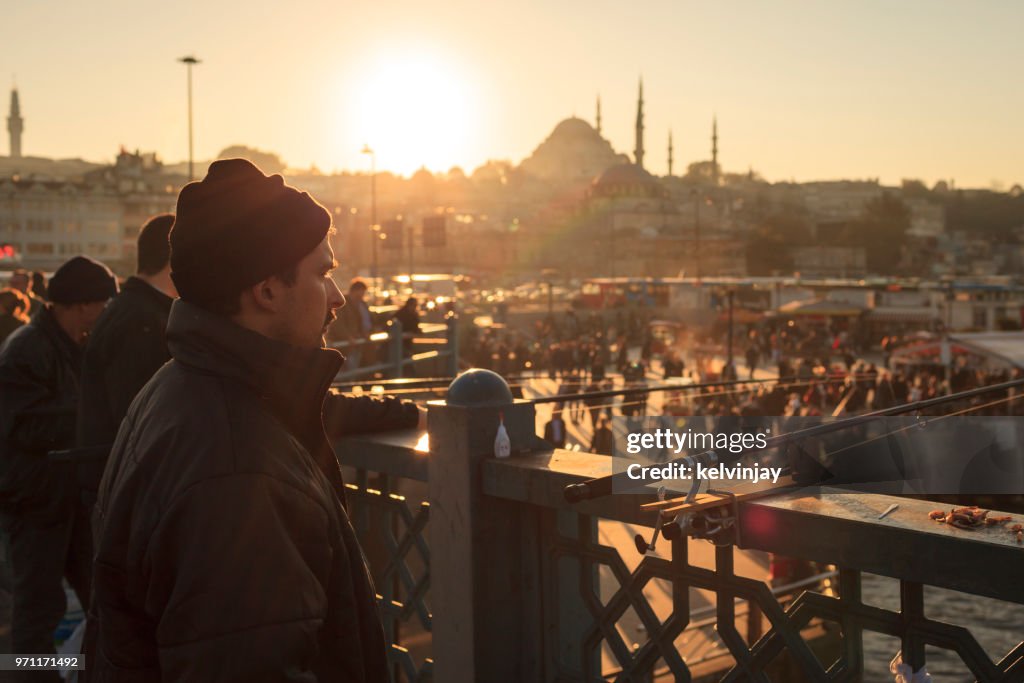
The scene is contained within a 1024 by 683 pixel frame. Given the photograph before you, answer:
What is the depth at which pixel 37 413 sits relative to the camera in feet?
13.5

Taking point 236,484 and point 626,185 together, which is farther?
point 626,185

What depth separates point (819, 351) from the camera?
35.0m

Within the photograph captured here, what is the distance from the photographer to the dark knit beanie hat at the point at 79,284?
423 centimetres

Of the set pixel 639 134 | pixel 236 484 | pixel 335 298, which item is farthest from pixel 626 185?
pixel 236 484

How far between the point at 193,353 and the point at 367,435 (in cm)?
161

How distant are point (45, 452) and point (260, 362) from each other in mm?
2818

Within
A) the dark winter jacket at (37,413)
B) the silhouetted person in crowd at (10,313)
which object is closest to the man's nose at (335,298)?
the dark winter jacket at (37,413)

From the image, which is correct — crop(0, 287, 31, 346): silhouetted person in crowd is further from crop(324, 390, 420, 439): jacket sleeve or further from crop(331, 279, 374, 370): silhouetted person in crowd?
crop(324, 390, 420, 439): jacket sleeve

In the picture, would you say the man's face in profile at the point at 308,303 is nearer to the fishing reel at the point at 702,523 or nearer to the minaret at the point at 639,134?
the fishing reel at the point at 702,523

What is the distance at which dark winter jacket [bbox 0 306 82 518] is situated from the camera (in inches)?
159

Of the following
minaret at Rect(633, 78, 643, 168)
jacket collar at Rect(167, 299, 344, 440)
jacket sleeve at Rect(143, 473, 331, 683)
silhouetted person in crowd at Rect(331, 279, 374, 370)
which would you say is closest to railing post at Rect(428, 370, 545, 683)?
jacket collar at Rect(167, 299, 344, 440)

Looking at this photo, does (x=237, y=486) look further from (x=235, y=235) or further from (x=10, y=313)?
(x=10, y=313)

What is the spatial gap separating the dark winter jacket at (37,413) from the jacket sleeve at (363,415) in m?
1.37

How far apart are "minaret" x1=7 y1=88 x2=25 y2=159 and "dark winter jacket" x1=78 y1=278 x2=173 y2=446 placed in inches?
6615
